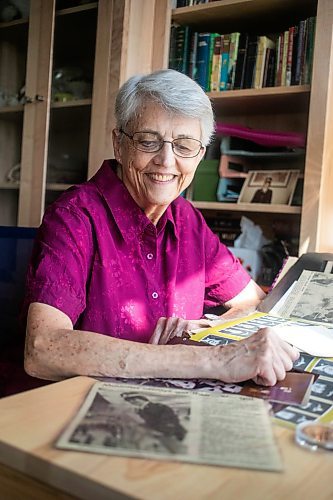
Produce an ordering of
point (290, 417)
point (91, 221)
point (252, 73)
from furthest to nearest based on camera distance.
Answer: point (252, 73)
point (91, 221)
point (290, 417)

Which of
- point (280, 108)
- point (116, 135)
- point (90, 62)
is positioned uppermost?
point (90, 62)

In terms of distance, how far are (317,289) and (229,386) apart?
2.03 ft

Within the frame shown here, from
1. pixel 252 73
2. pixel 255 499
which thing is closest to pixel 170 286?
pixel 255 499

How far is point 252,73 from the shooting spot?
197cm

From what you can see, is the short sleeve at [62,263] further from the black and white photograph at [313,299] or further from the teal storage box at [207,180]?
the teal storage box at [207,180]

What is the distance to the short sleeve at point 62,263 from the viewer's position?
3.20 ft

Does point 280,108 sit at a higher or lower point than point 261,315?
higher

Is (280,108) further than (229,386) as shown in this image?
Yes

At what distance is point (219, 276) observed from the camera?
1.52 meters

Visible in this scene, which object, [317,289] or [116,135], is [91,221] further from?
[317,289]

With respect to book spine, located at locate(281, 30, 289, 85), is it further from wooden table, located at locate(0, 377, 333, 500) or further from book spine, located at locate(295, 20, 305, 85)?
wooden table, located at locate(0, 377, 333, 500)

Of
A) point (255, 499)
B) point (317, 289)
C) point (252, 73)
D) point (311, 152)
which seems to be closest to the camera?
point (255, 499)

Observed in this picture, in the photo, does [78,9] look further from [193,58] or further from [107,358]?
[107,358]

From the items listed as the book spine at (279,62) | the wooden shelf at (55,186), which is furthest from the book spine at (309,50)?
the wooden shelf at (55,186)
